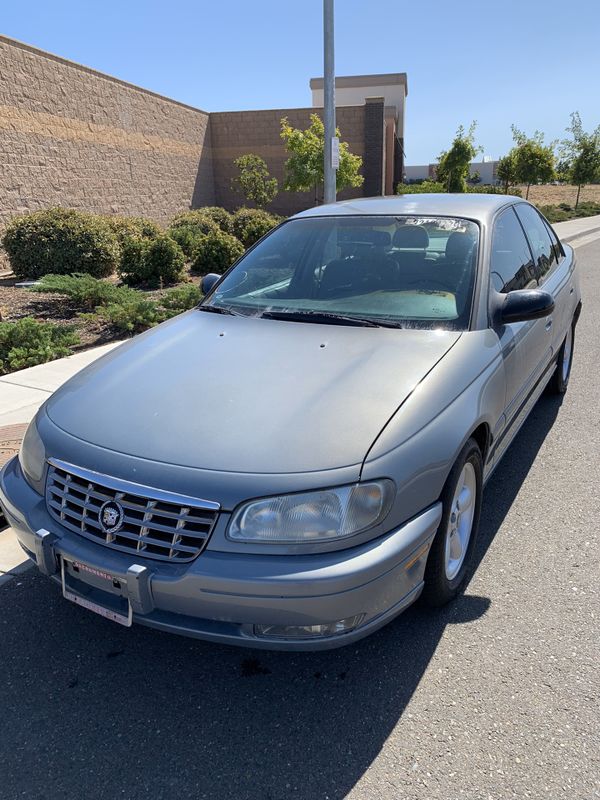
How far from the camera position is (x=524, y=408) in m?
3.78

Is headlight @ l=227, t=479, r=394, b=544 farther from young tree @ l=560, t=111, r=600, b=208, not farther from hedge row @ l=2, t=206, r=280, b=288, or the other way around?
young tree @ l=560, t=111, r=600, b=208

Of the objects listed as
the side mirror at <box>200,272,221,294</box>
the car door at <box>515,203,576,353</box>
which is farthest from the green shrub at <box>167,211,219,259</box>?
the car door at <box>515,203,576,353</box>

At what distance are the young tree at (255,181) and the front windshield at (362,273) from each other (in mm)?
21760

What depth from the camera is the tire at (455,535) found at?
2.43 metres

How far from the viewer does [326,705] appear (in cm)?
226

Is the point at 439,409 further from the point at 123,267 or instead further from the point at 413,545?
the point at 123,267

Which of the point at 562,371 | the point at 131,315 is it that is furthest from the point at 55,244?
the point at 562,371

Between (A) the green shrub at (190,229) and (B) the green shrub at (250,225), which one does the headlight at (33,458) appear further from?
(B) the green shrub at (250,225)

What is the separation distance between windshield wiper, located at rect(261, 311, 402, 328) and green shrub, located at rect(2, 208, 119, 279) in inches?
350

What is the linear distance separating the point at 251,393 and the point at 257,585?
0.80m

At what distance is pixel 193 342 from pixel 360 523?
1428mm

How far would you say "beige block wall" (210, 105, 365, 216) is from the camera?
85.7ft

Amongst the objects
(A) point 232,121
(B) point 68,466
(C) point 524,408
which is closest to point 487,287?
(C) point 524,408

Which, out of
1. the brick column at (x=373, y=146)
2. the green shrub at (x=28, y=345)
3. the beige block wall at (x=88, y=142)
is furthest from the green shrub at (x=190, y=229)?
the brick column at (x=373, y=146)
